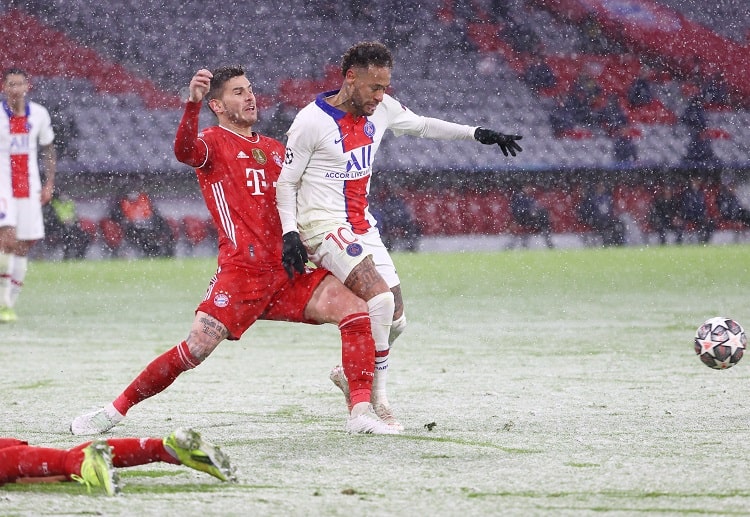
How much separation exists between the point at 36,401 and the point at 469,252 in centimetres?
1283

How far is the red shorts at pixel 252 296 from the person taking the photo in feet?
15.6

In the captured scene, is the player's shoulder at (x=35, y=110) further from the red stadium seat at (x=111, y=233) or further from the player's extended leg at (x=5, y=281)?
the red stadium seat at (x=111, y=233)

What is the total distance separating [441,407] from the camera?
5332mm

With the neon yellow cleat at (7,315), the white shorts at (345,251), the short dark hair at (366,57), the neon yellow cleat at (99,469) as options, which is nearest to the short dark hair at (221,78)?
the short dark hair at (366,57)

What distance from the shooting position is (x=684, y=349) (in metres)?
7.40

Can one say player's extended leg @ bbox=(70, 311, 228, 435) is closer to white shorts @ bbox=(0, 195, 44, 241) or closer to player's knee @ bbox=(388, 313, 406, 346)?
player's knee @ bbox=(388, 313, 406, 346)

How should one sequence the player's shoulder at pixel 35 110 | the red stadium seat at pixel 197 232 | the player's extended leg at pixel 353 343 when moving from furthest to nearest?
the red stadium seat at pixel 197 232
the player's shoulder at pixel 35 110
the player's extended leg at pixel 353 343

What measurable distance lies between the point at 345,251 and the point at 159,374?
86cm

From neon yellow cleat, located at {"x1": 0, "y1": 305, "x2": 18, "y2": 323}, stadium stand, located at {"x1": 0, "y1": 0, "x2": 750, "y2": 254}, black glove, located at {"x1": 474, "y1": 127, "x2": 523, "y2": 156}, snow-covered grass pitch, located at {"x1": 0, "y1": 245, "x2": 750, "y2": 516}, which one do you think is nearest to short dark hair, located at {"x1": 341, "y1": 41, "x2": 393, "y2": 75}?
black glove, located at {"x1": 474, "y1": 127, "x2": 523, "y2": 156}

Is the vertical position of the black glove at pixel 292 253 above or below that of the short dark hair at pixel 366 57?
below

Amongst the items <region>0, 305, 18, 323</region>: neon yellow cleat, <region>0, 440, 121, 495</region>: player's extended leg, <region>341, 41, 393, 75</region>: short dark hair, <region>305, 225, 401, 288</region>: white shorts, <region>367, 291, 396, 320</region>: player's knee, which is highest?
<region>341, 41, 393, 75</region>: short dark hair

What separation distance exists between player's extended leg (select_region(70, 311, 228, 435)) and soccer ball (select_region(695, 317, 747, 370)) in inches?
84.9

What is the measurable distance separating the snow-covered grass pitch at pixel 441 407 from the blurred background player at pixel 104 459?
0.17 feet

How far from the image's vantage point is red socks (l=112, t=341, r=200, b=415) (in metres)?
4.75
